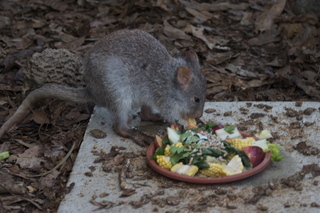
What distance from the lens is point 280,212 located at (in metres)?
4.29

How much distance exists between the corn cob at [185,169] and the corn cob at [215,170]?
0.34 ft

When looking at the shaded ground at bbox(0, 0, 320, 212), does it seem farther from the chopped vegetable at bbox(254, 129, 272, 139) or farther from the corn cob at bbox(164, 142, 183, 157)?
the chopped vegetable at bbox(254, 129, 272, 139)

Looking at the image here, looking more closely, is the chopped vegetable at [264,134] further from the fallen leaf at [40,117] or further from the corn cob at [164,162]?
the fallen leaf at [40,117]

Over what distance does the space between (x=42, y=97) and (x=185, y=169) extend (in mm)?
2172

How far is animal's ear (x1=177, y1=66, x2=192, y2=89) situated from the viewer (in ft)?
18.9

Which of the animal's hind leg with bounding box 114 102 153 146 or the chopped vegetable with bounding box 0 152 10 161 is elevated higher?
the animal's hind leg with bounding box 114 102 153 146

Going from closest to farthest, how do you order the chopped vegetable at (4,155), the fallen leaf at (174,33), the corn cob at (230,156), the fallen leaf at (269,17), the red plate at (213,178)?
the red plate at (213,178)
the corn cob at (230,156)
the chopped vegetable at (4,155)
the fallen leaf at (174,33)
the fallen leaf at (269,17)

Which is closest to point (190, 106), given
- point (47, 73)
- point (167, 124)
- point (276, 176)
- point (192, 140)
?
point (167, 124)

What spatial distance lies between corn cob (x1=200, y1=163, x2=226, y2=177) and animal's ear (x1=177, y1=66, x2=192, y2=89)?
1.38 m

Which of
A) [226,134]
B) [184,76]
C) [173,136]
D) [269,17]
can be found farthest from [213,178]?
[269,17]

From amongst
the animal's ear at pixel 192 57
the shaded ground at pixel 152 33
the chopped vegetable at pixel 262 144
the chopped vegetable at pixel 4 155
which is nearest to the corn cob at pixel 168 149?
the chopped vegetable at pixel 262 144

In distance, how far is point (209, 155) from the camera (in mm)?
4988

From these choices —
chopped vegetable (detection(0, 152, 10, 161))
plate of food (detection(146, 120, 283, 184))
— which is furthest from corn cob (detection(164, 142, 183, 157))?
chopped vegetable (detection(0, 152, 10, 161))

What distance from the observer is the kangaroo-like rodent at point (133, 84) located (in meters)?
5.84
